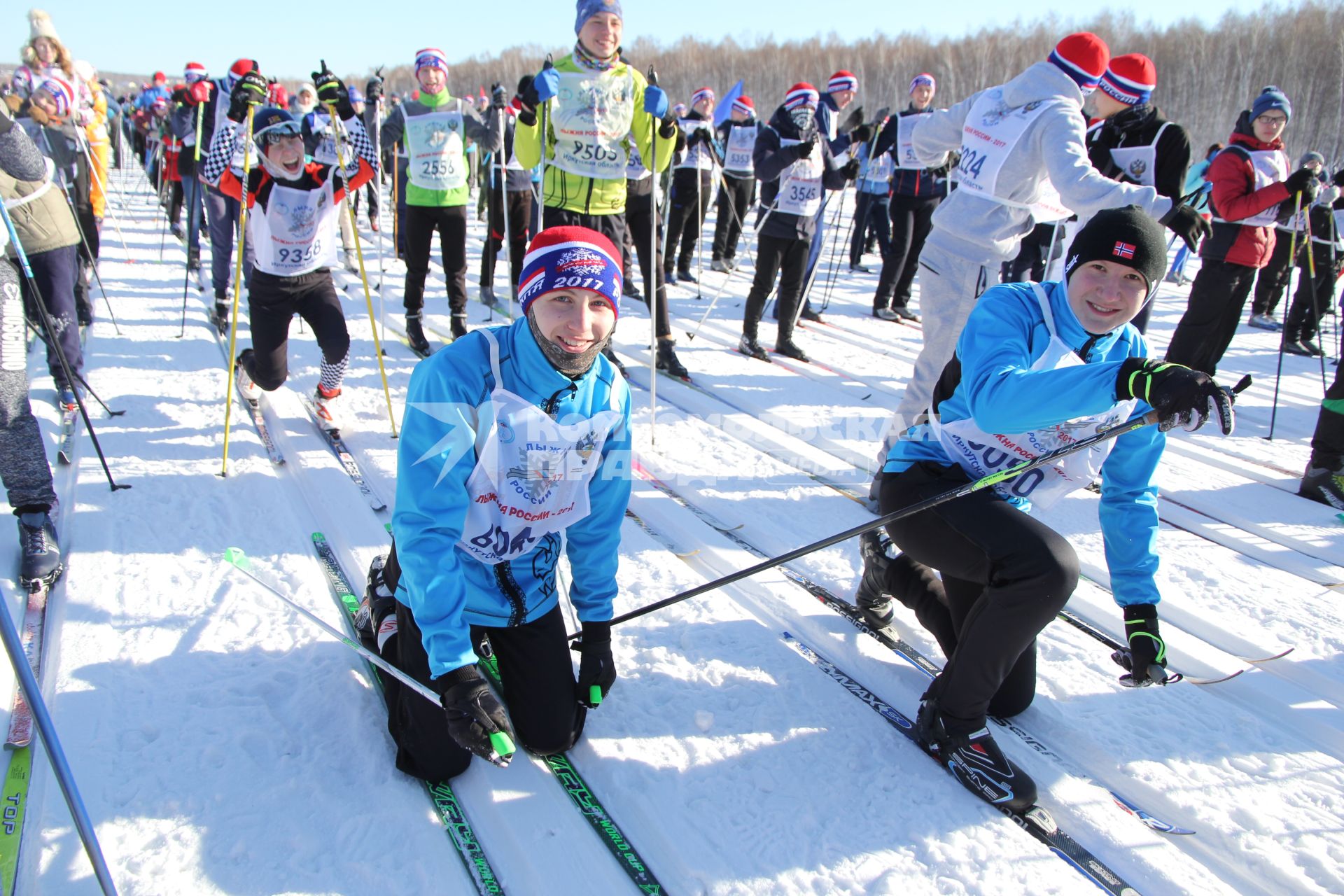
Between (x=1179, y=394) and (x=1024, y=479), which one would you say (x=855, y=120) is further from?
(x=1179, y=394)

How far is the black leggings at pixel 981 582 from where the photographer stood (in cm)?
188

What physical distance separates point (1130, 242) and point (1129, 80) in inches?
91.9

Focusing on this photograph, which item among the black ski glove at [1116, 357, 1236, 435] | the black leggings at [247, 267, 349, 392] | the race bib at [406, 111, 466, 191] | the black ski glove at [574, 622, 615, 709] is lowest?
the black ski glove at [574, 622, 615, 709]

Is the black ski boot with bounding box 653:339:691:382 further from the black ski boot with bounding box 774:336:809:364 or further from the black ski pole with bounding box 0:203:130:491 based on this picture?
the black ski pole with bounding box 0:203:130:491

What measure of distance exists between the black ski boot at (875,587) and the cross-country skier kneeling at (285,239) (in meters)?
2.93

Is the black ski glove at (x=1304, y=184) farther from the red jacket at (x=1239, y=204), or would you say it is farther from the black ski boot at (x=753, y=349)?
the black ski boot at (x=753, y=349)

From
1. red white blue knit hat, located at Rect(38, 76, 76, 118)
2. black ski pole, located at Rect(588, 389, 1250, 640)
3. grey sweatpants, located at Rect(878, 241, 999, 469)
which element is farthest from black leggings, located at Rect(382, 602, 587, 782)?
red white blue knit hat, located at Rect(38, 76, 76, 118)

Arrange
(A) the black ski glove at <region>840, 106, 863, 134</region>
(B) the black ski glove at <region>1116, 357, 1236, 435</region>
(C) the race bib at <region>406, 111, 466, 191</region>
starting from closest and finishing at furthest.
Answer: (B) the black ski glove at <region>1116, 357, 1236, 435</region> → (C) the race bib at <region>406, 111, 466, 191</region> → (A) the black ski glove at <region>840, 106, 863, 134</region>

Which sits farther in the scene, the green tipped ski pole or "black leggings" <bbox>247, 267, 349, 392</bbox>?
"black leggings" <bbox>247, 267, 349, 392</bbox>

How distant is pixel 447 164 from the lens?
206 inches

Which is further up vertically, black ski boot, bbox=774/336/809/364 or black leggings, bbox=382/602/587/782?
black ski boot, bbox=774/336/809/364

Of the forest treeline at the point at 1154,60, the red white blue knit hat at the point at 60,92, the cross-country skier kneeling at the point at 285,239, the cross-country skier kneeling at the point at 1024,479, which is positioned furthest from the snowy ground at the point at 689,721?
the forest treeline at the point at 1154,60

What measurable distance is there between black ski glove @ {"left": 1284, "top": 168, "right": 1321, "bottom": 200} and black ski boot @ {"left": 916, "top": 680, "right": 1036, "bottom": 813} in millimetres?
4113

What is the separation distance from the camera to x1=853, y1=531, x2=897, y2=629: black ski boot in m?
2.61
